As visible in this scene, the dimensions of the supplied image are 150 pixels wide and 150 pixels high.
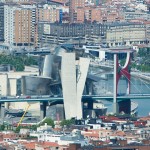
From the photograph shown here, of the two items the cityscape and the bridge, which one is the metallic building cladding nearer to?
the cityscape

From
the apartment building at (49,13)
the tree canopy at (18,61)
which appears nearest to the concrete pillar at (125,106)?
the tree canopy at (18,61)

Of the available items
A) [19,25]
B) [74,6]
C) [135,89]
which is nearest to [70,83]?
[135,89]

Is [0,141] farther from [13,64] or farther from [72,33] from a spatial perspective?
[72,33]

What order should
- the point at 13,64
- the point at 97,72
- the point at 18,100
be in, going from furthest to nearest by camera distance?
the point at 13,64 < the point at 97,72 < the point at 18,100

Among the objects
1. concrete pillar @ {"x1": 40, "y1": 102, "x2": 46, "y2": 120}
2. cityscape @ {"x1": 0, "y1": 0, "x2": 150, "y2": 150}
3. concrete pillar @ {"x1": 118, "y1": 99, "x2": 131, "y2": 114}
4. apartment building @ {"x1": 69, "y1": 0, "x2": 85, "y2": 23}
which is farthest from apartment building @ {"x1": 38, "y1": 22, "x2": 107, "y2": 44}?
concrete pillar @ {"x1": 40, "y1": 102, "x2": 46, "y2": 120}

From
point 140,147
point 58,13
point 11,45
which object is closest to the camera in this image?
point 140,147

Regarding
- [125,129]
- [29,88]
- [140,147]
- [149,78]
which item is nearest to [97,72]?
[149,78]

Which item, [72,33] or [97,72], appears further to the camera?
[72,33]

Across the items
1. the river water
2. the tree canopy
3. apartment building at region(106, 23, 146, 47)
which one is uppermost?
the river water
